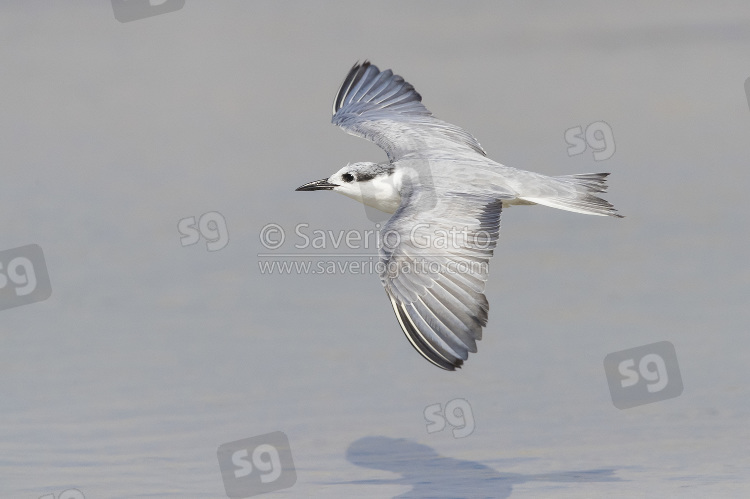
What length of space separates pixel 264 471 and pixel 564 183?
2839mm

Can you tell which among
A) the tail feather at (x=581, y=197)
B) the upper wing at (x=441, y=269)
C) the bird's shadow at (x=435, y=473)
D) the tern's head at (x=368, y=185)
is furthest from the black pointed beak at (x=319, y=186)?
the bird's shadow at (x=435, y=473)

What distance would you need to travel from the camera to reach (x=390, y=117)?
28.9ft

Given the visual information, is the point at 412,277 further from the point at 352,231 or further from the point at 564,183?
the point at 352,231

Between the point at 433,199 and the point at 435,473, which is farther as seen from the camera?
the point at 433,199

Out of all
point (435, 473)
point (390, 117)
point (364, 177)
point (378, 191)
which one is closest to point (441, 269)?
point (435, 473)

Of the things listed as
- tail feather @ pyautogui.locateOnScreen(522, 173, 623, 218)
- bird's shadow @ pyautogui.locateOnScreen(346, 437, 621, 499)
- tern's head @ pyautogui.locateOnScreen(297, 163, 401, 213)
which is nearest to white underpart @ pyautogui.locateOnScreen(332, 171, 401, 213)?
tern's head @ pyautogui.locateOnScreen(297, 163, 401, 213)

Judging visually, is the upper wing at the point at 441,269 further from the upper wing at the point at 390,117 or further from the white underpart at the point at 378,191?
the upper wing at the point at 390,117

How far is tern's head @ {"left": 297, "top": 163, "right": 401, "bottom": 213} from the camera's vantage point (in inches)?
294

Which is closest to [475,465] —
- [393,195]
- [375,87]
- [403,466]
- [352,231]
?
[403,466]

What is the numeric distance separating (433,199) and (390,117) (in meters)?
2.36

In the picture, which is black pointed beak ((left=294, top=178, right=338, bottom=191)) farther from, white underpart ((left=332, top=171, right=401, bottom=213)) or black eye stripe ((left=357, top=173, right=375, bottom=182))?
black eye stripe ((left=357, top=173, right=375, bottom=182))

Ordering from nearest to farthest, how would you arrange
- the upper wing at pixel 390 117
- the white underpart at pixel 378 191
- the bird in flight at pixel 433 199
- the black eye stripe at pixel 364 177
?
the bird in flight at pixel 433 199, the white underpart at pixel 378 191, the black eye stripe at pixel 364 177, the upper wing at pixel 390 117

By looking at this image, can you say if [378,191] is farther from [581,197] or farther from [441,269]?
[441,269]

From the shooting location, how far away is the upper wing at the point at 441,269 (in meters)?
5.52
